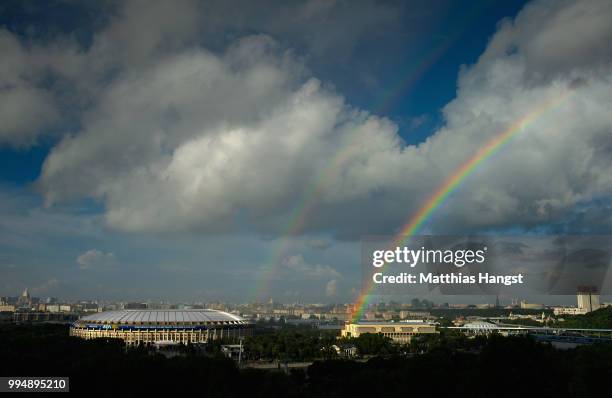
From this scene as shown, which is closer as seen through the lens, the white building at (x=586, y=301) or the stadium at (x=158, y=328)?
the stadium at (x=158, y=328)

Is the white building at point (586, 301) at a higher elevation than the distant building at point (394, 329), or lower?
higher

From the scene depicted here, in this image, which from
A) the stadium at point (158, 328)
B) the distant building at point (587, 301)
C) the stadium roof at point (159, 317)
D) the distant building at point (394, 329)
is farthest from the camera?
the distant building at point (587, 301)

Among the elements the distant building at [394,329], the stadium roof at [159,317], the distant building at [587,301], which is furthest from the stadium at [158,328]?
the distant building at [587,301]

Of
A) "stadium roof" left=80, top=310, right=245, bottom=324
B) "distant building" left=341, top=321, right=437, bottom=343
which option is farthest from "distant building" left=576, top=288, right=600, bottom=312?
"stadium roof" left=80, top=310, right=245, bottom=324

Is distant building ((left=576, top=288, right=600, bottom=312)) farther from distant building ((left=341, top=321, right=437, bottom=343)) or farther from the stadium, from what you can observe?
the stadium

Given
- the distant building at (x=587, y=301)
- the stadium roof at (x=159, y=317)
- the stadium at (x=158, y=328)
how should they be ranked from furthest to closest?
the distant building at (x=587, y=301) → the stadium roof at (x=159, y=317) → the stadium at (x=158, y=328)

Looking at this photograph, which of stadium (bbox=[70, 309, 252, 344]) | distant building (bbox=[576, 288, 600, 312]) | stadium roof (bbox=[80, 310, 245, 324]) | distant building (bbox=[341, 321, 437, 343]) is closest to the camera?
stadium (bbox=[70, 309, 252, 344])

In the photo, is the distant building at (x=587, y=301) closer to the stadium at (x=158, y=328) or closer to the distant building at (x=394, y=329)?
the distant building at (x=394, y=329)

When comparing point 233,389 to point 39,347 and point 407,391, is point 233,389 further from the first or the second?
point 39,347
